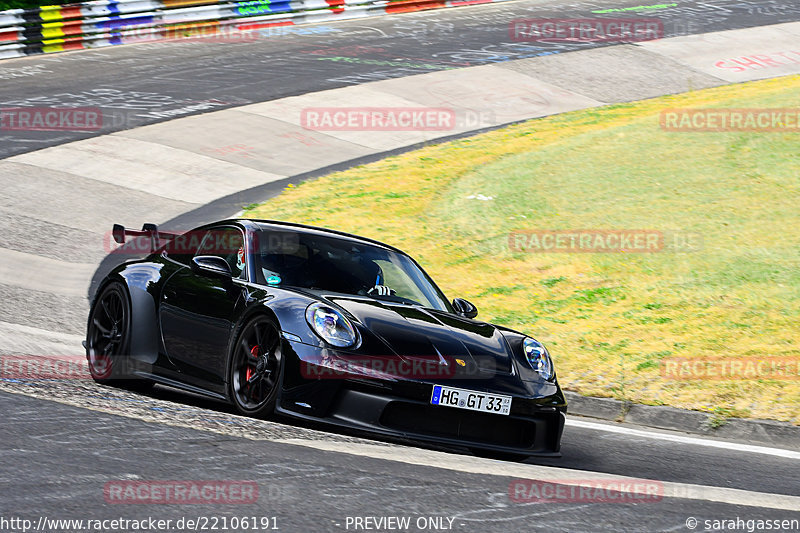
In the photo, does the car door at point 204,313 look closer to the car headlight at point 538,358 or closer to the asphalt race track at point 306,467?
the asphalt race track at point 306,467

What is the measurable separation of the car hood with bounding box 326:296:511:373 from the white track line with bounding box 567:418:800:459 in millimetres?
1320

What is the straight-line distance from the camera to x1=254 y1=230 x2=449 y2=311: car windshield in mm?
6730

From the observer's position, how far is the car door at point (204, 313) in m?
6.49

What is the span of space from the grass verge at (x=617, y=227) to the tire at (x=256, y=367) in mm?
3096

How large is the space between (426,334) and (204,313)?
4.95 ft

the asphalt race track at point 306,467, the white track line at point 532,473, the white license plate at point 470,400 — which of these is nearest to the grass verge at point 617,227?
the asphalt race track at point 306,467

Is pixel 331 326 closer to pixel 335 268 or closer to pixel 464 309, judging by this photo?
pixel 335 268

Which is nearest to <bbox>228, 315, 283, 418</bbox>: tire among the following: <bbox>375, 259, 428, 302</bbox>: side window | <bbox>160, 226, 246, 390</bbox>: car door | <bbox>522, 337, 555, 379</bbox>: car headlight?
<bbox>160, 226, 246, 390</bbox>: car door

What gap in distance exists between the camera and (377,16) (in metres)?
28.7

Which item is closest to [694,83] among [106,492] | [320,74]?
[320,74]

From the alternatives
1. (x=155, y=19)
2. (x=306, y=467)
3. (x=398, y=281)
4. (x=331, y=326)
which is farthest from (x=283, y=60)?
(x=306, y=467)

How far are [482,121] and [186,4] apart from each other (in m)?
9.55

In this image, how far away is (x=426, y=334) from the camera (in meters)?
6.23

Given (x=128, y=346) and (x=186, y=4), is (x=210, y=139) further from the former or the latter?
(x=128, y=346)
